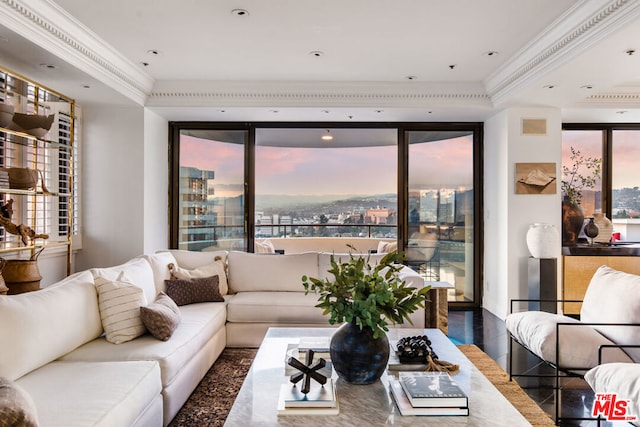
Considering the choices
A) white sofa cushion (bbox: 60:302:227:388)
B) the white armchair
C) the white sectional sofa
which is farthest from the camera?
the white armchair

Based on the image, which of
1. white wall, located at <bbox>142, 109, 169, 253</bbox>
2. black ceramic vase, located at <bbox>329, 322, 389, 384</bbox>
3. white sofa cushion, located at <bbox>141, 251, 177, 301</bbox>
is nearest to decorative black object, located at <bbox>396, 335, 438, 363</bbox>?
black ceramic vase, located at <bbox>329, 322, 389, 384</bbox>

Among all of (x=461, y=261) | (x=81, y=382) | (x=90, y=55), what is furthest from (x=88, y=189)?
(x=461, y=261)

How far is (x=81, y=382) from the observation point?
78.0 inches

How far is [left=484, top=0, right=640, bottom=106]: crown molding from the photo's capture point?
289 cm

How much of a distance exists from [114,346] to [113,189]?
3.07m

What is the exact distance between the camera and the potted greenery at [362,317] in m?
1.95

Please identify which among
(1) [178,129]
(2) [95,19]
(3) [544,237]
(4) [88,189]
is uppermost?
(2) [95,19]

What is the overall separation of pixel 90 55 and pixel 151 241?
2.35 meters

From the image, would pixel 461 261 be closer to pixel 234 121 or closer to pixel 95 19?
pixel 234 121

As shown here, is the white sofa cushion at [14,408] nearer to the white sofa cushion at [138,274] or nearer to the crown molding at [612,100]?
the white sofa cushion at [138,274]

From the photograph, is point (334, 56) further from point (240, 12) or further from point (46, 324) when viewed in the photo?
point (46, 324)

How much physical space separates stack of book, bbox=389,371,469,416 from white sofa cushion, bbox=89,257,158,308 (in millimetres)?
2108

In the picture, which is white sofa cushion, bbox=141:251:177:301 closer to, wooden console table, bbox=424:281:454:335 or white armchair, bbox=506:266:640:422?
wooden console table, bbox=424:281:454:335

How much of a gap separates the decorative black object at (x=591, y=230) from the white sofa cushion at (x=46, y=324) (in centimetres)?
552
